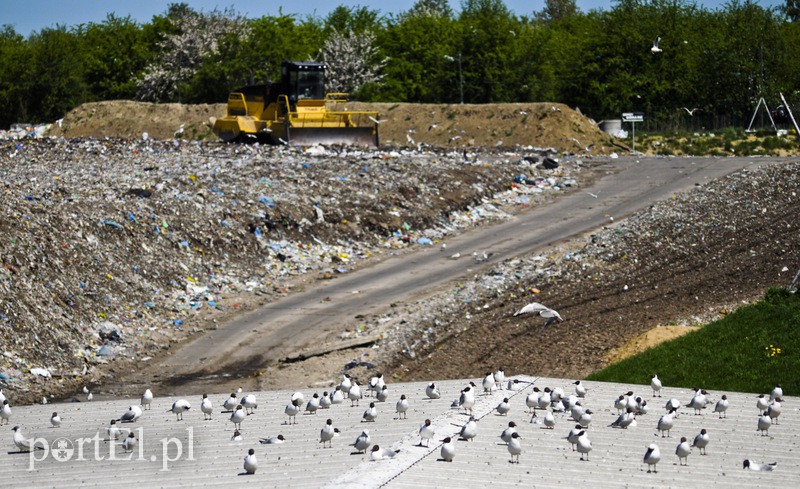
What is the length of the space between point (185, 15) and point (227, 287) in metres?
64.3

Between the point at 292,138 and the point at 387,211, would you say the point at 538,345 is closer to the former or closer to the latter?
the point at 387,211

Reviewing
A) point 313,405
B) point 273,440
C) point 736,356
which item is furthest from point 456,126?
point 273,440

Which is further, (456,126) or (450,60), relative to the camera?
(450,60)

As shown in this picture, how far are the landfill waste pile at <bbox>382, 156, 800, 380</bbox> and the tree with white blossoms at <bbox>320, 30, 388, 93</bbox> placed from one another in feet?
157

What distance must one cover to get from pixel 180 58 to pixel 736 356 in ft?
222

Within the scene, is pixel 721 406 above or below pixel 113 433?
below

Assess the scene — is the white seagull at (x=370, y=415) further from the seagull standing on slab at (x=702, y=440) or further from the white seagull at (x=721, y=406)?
the white seagull at (x=721, y=406)

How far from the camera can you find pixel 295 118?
144ft

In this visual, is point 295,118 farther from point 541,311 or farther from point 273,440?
point 273,440

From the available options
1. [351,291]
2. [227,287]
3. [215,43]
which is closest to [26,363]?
[227,287]

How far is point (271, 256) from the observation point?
27.1 metres

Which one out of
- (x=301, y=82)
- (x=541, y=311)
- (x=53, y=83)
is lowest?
(x=541, y=311)

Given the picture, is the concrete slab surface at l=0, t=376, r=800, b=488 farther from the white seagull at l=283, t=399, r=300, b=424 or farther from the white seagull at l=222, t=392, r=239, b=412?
the white seagull at l=222, t=392, r=239, b=412

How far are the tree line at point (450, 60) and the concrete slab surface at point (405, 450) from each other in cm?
4487
